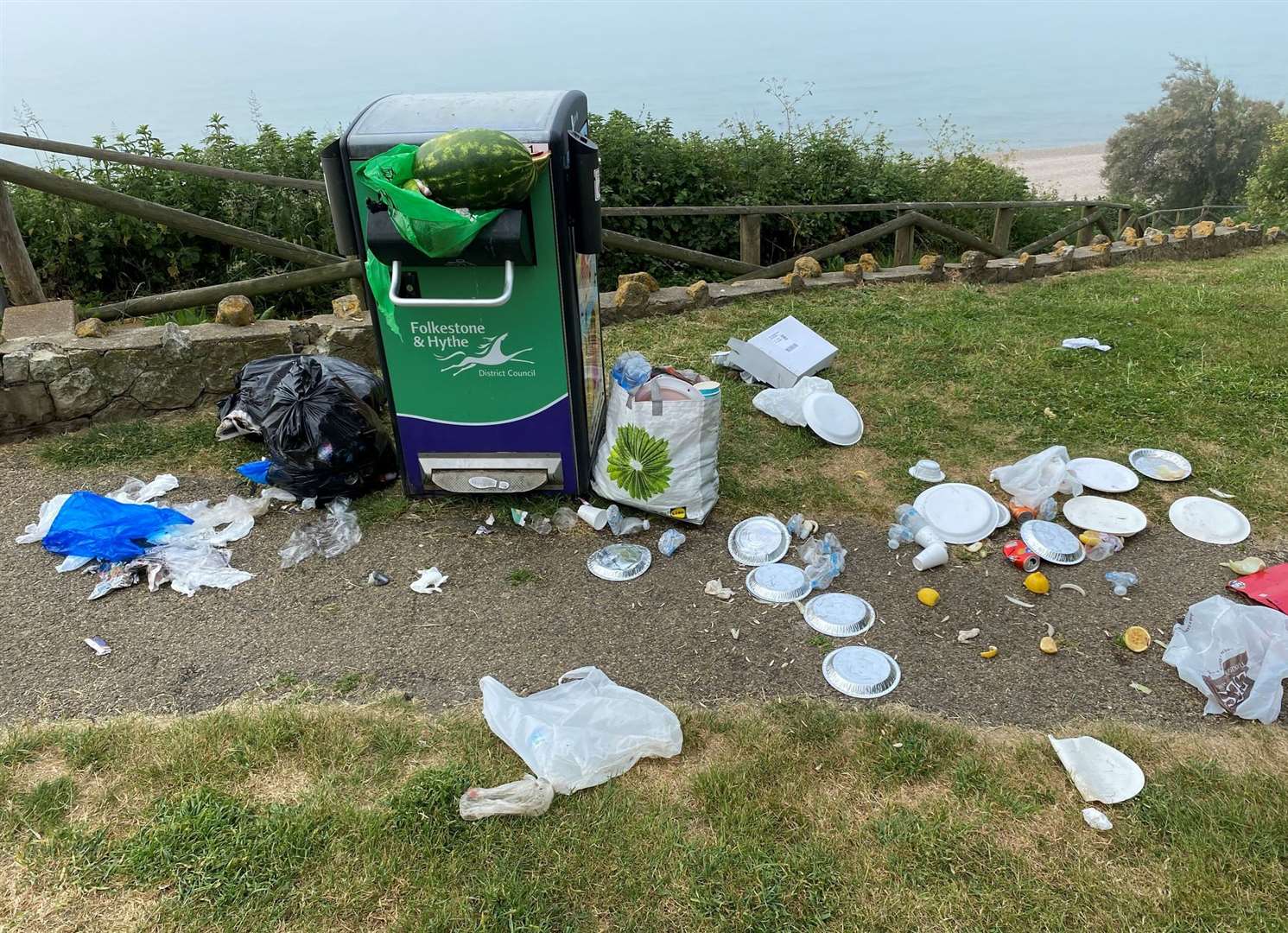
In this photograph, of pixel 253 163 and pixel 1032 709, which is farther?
pixel 253 163

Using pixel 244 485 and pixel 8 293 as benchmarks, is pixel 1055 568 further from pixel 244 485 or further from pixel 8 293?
pixel 8 293

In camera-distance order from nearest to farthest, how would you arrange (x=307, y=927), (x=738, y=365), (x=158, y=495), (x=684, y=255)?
(x=307, y=927) → (x=158, y=495) → (x=738, y=365) → (x=684, y=255)

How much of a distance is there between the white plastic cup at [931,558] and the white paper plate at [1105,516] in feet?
2.13

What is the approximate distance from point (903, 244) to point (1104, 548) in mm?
4935

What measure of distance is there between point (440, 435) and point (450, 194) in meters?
0.97

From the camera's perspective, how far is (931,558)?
292 cm

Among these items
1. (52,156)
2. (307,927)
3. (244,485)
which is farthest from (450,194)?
(52,156)

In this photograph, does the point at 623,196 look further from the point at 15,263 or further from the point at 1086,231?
the point at 1086,231

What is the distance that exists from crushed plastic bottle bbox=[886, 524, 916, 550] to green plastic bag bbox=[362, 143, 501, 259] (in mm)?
1833

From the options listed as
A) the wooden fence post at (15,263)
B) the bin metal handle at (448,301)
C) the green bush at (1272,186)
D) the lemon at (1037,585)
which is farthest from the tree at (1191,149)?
the wooden fence post at (15,263)

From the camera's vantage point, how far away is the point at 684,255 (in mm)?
6047

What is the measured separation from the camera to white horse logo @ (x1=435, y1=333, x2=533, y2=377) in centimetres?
294

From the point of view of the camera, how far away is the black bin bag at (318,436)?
126 inches

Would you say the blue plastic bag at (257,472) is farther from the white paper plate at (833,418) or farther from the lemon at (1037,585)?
the lemon at (1037,585)
